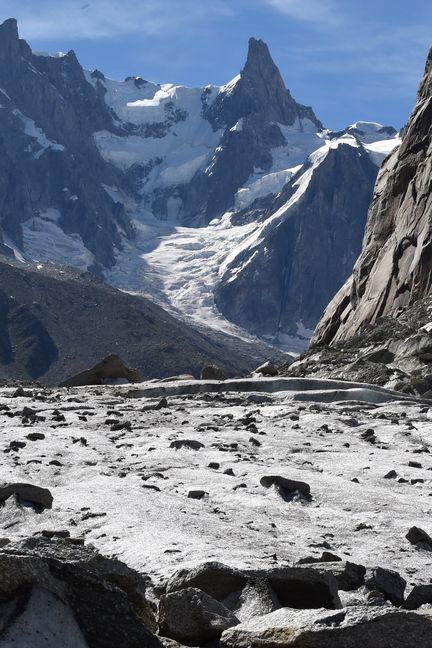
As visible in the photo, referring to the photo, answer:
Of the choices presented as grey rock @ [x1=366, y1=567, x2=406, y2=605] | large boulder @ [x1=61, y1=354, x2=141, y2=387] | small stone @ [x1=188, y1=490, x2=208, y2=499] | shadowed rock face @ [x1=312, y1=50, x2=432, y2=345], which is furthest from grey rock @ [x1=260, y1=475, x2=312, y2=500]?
shadowed rock face @ [x1=312, y1=50, x2=432, y2=345]

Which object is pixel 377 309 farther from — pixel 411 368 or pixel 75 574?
pixel 75 574

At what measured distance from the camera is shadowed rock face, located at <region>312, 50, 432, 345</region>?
191ft

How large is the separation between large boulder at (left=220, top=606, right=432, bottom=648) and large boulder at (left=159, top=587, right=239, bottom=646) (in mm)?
780

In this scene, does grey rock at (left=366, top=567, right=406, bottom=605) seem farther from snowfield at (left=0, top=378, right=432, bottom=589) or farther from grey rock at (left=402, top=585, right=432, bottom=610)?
snowfield at (left=0, top=378, right=432, bottom=589)

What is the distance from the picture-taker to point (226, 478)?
48.8 feet

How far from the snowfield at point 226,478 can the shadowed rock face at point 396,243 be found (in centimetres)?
3029

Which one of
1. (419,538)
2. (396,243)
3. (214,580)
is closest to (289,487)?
(419,538)

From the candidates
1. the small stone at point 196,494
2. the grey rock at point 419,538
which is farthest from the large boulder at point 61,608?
the small stone at point 196,494

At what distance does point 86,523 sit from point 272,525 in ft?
6.31

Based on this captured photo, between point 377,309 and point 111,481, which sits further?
point 377,309

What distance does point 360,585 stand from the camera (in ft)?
29.2

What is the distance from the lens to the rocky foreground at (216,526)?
5895 millimetres

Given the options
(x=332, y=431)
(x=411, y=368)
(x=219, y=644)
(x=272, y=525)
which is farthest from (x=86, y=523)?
(x=411, y=368)

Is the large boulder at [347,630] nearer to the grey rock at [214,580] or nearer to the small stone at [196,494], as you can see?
the grey rock at [214,580]
